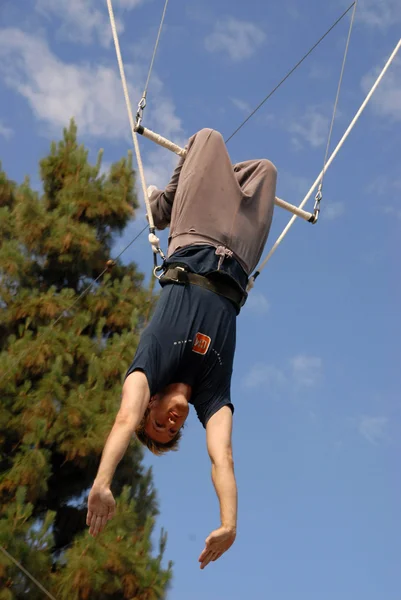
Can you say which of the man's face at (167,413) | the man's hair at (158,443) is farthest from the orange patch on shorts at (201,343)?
the man's hair at (158,443)

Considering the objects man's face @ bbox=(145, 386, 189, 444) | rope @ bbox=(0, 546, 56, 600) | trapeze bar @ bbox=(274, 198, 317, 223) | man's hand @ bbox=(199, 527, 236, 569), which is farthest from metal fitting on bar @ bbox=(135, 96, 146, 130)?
rope @ bbox=(0, 546, 56, 600)

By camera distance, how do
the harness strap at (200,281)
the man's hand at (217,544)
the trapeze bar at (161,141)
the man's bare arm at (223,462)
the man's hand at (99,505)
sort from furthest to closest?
1. the trapeze bar at (161,141)
2. the harness strap at (200,281)
3. the man's bare arm at (223,462)
4. the man's hand at (217,544)
5. the man's hand at (99,505)

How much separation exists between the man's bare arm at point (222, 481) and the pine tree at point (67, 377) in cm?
410

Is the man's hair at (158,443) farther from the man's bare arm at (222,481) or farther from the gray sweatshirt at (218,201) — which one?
the gray sweatshirt at (218,201)

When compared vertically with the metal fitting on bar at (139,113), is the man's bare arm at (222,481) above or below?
below

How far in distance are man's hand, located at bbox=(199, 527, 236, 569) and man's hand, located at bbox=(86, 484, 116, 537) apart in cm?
38

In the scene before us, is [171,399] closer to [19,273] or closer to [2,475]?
[2,475]

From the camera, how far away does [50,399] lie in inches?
329

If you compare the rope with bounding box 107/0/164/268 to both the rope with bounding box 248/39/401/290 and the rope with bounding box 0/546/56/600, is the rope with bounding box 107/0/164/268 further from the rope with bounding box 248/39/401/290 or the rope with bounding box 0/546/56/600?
the rope with bounding box 0/546/56/600

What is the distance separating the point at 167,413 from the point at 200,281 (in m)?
0.54

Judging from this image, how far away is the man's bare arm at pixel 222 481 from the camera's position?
3414mm

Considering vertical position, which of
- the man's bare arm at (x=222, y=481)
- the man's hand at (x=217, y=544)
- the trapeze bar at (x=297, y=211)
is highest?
the trapeze bar at (x=297, y=211)

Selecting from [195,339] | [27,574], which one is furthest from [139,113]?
[27,574]

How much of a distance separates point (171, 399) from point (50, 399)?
4.89 metres
